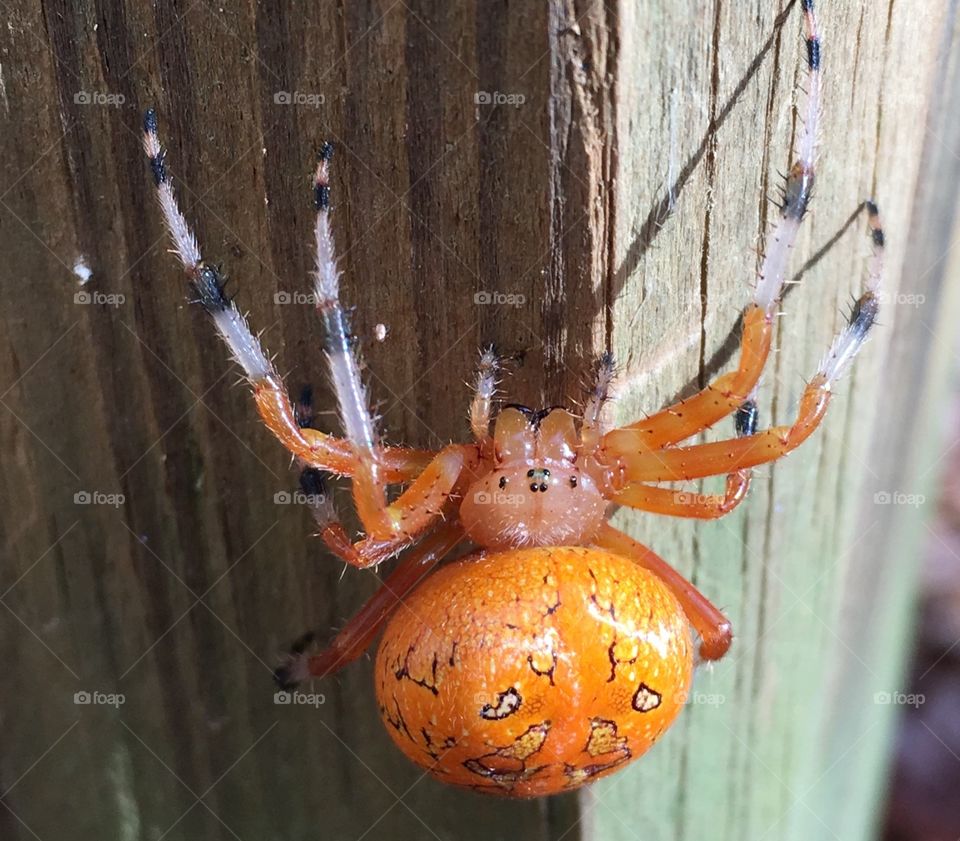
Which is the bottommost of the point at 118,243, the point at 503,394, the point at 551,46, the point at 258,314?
the point at 503,394

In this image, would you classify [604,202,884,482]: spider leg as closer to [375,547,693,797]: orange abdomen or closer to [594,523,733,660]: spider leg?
[594,523,733,660]: spider leg

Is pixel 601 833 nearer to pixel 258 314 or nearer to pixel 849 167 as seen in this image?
pixel 258 314

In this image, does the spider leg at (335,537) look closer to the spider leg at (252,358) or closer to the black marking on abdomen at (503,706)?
the spider leg at (252,358)

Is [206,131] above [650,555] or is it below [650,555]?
above

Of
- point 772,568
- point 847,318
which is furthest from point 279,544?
point 847,318

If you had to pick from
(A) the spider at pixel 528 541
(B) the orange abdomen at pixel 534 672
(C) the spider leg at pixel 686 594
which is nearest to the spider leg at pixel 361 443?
(A) the spider at pixel 528 541

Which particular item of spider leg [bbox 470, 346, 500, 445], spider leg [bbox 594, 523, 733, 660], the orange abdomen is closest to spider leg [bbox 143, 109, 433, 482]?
spider leg [bbox 470, 346, 500, 445]
